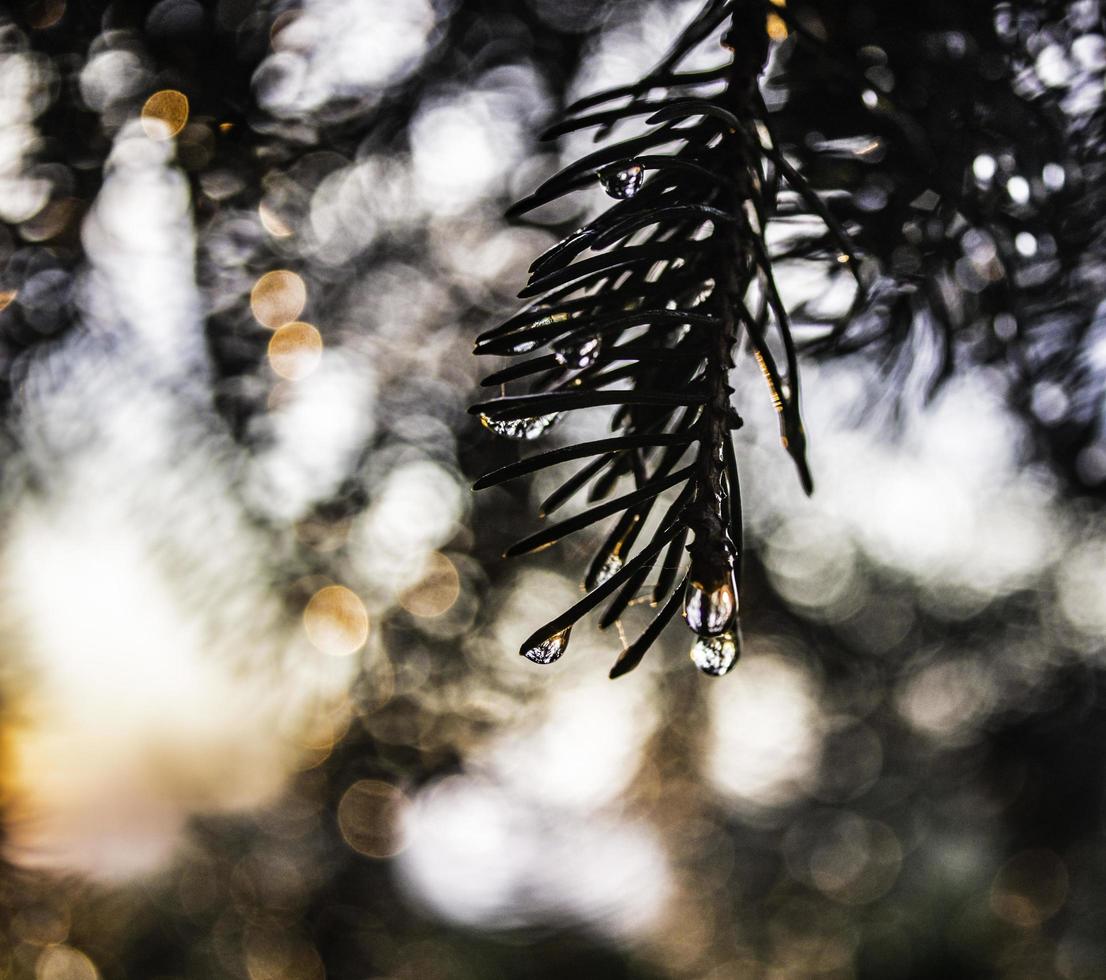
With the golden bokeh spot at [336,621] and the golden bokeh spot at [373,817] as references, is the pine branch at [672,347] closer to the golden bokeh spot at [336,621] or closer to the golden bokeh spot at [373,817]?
the golden bokeh spot at [336,621]

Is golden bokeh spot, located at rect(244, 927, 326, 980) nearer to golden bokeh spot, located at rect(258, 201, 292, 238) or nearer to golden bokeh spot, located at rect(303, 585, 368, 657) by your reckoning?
golden bokeh spot, located at rect(303, 585, 368, 657)

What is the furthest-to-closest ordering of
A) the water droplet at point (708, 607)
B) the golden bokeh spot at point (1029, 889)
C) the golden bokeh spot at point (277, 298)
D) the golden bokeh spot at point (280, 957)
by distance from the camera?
the golden bokeh spot at point (1029, 889), the golden bokeh spot at point (280, 957), the golden bokeh spot at point (277, 298), the water droplet at point (708, 607)

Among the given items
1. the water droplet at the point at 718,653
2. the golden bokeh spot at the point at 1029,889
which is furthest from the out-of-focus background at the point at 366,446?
the golden bokeh spot at the point at 1029,889

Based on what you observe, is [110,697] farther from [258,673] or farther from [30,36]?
[30,36]

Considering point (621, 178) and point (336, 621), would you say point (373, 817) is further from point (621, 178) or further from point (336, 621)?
point (621, 178)

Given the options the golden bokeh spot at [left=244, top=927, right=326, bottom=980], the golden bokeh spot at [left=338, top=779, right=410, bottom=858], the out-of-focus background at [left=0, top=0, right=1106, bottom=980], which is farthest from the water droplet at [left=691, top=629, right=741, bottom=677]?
the golden bokeh spot at [left=244, top=927, right=326, bottom=980]
